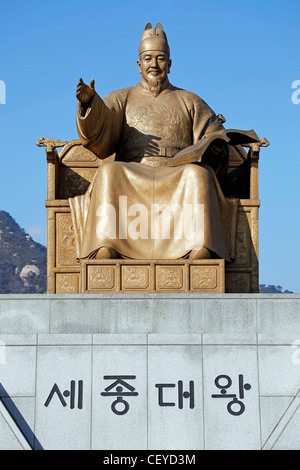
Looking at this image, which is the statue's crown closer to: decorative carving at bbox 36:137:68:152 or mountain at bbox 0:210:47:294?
decorative carving at bbox 36:137:68:152

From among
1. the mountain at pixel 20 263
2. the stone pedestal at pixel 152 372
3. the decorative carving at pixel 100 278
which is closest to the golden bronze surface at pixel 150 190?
the decorative carving at pixel 100 278

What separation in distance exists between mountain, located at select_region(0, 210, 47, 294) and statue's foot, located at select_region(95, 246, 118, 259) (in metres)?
45.3

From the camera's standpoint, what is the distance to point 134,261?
7.77 meters

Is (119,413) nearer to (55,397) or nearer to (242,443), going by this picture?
(55,397)

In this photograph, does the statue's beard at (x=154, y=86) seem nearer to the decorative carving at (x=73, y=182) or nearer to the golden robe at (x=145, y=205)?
the golden robe at (x=145, y=205)

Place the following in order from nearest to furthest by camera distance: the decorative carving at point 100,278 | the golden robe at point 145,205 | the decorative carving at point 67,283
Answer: the decorative carving at point 100,278
the golden robe at point 145,205
the decorative carving at point 67,283

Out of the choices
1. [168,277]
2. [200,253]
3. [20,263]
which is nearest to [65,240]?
[168,277]

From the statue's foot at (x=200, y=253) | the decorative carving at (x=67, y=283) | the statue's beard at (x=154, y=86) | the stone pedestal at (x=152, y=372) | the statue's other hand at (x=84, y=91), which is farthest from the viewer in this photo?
the statue's beard at (x=154, y=86)

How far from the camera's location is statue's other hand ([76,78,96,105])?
834 centimetres

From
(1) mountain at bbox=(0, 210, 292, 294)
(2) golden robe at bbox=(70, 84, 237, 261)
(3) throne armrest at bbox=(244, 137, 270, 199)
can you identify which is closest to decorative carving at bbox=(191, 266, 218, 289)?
(2) golden robe at bbox=(70, 84, 237, 261)

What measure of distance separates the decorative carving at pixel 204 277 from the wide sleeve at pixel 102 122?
195 cm

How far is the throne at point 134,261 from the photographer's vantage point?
25.5 feet

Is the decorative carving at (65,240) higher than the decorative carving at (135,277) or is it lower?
higher

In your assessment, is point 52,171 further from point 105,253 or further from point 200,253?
point 200,253
